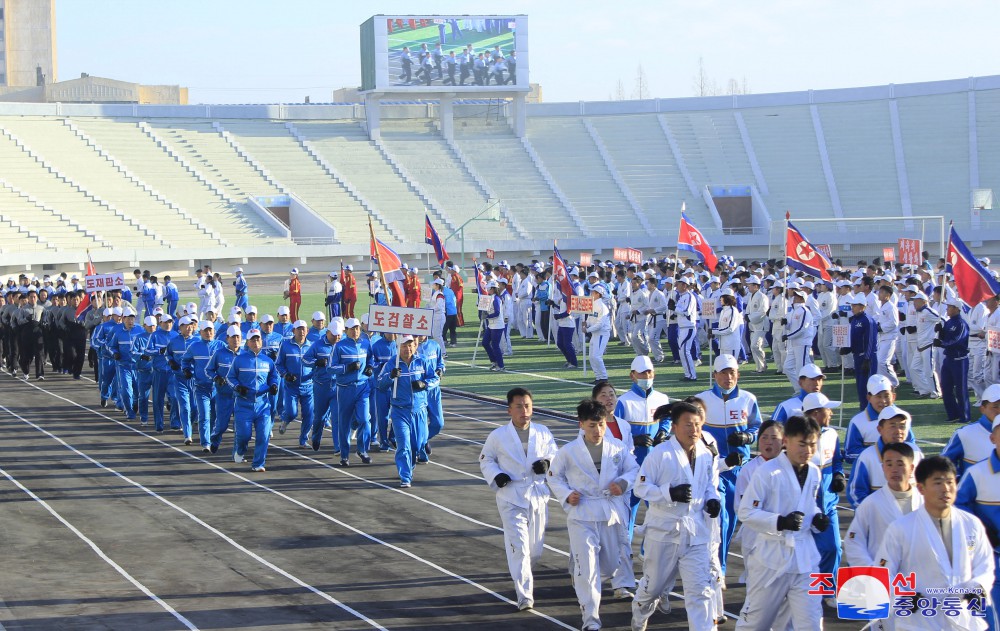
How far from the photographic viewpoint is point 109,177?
57.5 m

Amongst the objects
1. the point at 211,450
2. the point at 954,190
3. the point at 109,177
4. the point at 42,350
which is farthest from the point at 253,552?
the point at 954,190

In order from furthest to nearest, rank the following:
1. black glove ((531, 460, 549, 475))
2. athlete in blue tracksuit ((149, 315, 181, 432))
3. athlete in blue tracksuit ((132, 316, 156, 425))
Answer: athlete in blue tracksuit ((132, 316, 156, 425)) < athlete in blue tracksuit ((149, 315, 181, 432)) < black glove ((531, 460, 549, 475))

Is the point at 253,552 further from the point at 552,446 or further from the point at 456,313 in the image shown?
the point at 456,313

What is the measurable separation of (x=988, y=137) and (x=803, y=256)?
42697 mm

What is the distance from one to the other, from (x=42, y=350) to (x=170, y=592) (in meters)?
18.0

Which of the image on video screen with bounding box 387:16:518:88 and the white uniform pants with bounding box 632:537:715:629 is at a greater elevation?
the image on video screen with bounding box 387:16:518:88

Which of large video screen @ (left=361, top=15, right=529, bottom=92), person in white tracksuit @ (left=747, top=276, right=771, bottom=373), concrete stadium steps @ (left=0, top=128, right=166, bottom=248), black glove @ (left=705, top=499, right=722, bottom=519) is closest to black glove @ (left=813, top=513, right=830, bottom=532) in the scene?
black glove @ (left=705, top=499, right=722, bottom=519)

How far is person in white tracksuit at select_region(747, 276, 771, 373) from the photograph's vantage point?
2369 centimetres

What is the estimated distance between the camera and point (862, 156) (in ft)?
208

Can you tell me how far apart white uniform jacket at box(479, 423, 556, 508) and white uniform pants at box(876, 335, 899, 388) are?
12.1 meters

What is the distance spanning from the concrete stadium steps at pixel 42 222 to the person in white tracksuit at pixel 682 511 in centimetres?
4702

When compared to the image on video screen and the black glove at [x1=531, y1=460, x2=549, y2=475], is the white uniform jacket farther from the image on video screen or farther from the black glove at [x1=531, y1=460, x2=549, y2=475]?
the image on video screen

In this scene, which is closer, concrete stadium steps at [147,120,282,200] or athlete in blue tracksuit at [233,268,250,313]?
athlete in blue tracksuit at [233,268,250,313]

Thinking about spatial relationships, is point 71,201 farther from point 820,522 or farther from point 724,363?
point 820,522
